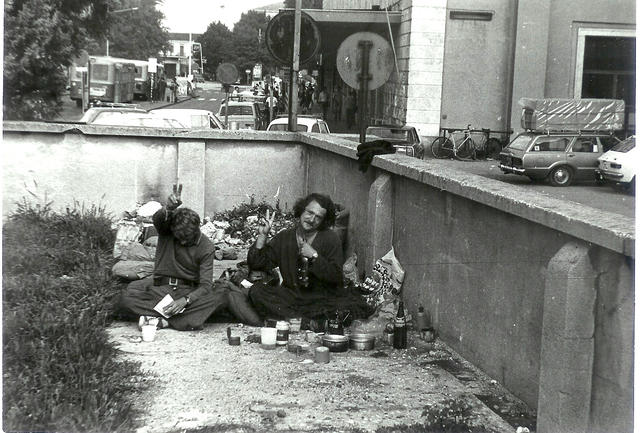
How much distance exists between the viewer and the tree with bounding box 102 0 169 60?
72.7 m

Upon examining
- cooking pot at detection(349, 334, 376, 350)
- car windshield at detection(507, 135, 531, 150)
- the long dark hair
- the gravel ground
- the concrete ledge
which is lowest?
the gravel ground

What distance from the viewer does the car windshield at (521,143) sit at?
71.9ft

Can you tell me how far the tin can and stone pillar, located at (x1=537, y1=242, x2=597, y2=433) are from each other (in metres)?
2.77

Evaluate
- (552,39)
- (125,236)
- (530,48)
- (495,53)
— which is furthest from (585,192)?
(125,236)

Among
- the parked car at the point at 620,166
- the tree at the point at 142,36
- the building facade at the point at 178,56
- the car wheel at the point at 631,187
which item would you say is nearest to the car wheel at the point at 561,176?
the parked car at the point at 620,166

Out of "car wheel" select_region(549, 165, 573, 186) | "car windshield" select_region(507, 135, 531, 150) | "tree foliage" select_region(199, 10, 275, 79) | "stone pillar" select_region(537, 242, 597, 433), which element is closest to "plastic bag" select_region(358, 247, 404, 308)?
"stone pillar" select_region(537, 242, 597, 433)

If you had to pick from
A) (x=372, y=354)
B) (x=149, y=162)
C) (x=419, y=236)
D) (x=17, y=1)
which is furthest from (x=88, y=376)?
(x=17, y=1)

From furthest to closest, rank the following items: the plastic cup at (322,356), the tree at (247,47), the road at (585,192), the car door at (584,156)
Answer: the tree at (247,47)
the car door at (584,156)
the road at (585,192)
the plastic cup at (322,356)

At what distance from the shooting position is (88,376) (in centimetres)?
533

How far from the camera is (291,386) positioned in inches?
244

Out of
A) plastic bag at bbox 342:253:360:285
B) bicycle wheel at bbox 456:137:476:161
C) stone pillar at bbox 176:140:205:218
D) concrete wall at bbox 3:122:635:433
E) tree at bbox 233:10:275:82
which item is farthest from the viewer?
A: tree at bbox 233:10:275:82

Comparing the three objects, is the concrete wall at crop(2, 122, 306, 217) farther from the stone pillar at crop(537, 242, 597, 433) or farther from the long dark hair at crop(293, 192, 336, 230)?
the stone pillar at crop(537, 242, 597, 433)

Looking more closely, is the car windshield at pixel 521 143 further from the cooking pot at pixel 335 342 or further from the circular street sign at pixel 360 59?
the cooking pot at pixel 335 342

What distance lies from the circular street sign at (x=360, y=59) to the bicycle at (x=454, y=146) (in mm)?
18459
